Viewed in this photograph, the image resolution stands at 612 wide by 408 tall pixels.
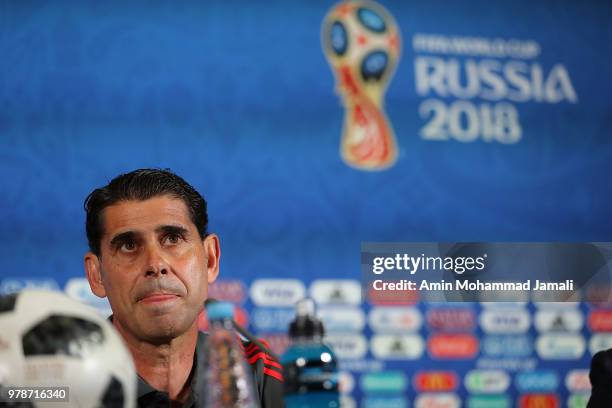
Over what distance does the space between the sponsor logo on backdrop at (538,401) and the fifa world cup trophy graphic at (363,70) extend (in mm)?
800

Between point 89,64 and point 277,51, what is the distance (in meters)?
0.53

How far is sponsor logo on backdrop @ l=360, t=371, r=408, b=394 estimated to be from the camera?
2.38 metres

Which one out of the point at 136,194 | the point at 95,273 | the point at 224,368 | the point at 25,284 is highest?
the point at 25,284

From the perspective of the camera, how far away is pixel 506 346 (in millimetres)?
2453

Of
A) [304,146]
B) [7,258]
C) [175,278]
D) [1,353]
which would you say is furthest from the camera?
[304,146]

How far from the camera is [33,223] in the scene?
2.23 meters

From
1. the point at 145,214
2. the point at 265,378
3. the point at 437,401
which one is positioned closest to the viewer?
the point at 145,214

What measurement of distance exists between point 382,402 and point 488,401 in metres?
0.32

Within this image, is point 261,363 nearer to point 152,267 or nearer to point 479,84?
point 152,267

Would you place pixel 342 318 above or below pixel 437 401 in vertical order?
above

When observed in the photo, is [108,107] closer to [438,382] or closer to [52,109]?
[52,109]

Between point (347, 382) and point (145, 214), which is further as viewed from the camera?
point (347, 382)

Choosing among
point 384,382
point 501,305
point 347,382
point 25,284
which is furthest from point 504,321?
point 25,284

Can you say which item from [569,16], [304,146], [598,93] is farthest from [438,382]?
[569,16]
